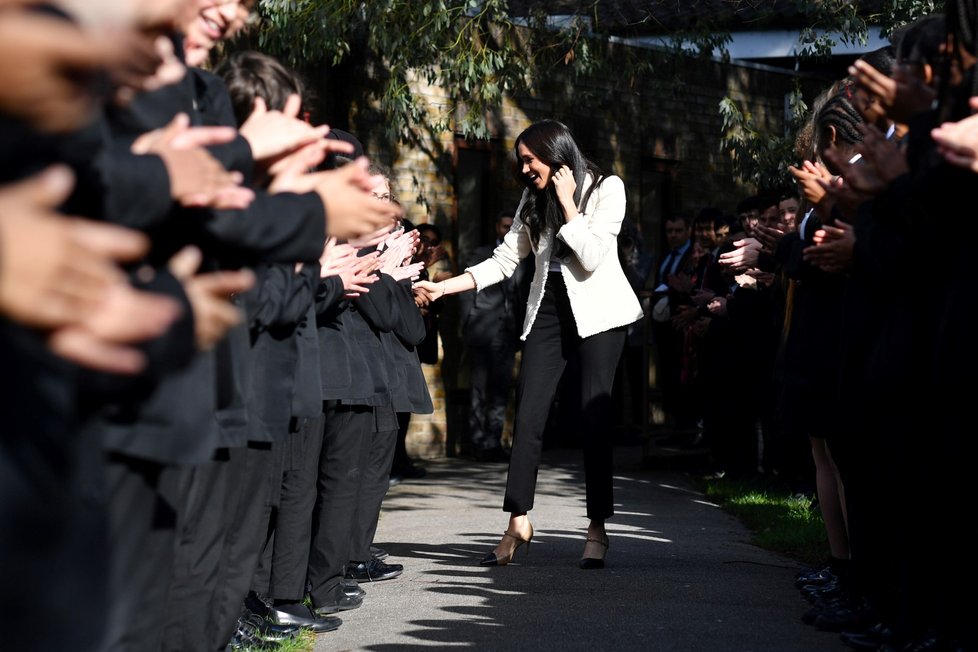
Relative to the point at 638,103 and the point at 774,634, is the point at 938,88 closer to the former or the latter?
the point at 774,634

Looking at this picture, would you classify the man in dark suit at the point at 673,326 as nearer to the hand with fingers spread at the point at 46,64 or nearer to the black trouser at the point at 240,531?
the black trouser at the point at 240,531

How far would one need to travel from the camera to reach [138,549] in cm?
329

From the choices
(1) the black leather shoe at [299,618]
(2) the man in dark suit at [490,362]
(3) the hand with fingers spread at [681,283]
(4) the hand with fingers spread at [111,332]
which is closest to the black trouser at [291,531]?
(1) the black leather shoe at [299,618]

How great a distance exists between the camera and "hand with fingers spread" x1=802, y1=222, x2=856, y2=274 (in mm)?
5664

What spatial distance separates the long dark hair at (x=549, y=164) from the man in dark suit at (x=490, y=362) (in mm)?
7599

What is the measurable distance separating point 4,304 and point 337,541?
4.62 meters

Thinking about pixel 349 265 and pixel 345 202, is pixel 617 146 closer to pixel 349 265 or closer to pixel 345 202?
pixel 349 265

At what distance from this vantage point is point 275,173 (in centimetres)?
402

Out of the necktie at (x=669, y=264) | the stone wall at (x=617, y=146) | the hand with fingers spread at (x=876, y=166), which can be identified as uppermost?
the stone wall at (x=617, y=146)

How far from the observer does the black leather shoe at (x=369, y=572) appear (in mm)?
7379

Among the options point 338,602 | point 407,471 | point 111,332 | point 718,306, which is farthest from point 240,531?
point 407,471

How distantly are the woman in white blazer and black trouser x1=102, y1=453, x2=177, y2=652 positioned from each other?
4.37 m

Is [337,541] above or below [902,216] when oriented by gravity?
below

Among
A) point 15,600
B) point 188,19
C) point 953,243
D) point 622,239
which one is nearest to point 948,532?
point 953,243
